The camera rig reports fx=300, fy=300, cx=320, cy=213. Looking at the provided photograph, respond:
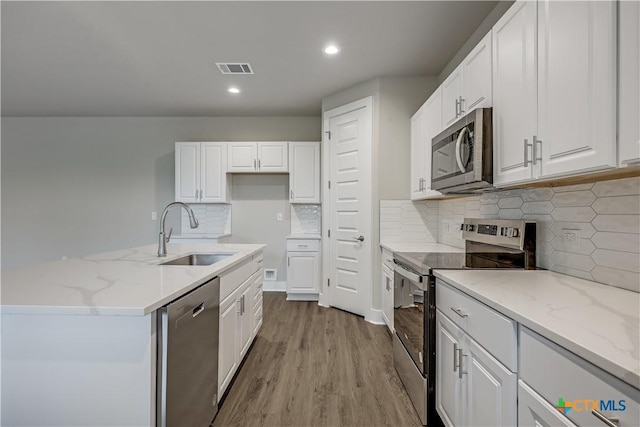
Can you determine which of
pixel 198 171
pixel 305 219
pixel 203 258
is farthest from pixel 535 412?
pixel 198 171

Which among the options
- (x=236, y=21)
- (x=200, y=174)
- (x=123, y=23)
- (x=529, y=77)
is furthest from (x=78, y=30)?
(x=529, y=77)

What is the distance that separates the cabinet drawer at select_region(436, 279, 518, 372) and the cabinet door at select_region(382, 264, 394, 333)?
4.07 feet

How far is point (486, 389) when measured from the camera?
1147 mm

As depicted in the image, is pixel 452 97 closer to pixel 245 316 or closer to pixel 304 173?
pixel 245 316

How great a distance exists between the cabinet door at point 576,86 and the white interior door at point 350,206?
2144 mm

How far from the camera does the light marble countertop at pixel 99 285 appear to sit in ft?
3.28

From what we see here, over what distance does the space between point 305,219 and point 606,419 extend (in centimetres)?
414

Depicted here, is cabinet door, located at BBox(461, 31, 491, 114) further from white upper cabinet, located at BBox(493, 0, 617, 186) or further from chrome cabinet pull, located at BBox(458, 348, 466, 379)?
chrome cabinet pull, located at BBox(458, 348, 466, 379)

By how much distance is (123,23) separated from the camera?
2.44 metres

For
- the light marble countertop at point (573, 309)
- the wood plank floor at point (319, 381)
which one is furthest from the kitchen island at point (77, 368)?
the light marble countertop at point (573, 309)

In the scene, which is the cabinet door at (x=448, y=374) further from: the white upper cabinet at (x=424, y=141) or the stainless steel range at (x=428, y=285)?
the white upper cabinet at (x=424, y=141)

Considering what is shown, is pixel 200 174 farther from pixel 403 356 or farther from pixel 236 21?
pixel 403 356

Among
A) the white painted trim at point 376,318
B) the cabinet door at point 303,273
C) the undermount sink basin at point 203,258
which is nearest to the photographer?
the undermount sink basin at point 203,258

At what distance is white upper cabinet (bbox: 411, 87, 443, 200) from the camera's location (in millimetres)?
2518
